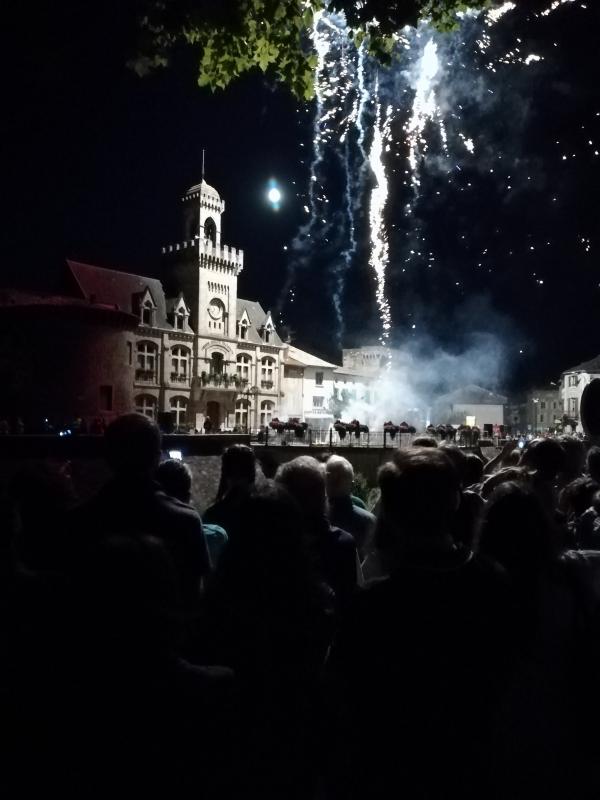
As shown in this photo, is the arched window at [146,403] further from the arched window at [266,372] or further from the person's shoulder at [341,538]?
the person's shoulder at [341,538]

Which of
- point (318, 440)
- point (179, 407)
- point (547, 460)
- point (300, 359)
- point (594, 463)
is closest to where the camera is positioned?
point (547, 460)

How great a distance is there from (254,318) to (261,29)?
178ft

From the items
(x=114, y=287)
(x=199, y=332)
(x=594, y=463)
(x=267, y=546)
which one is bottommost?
(x=267, y=546)

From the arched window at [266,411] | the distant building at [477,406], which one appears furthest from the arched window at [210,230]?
the distant building at [477,406]

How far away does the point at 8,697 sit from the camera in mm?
2424

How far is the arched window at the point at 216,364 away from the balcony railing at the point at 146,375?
5.64m

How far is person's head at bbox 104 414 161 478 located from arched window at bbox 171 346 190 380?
47.2 m

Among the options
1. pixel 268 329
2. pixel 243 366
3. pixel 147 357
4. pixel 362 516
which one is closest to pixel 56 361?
pixel 147 357

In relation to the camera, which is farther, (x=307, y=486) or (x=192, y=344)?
(x=192, y=344)

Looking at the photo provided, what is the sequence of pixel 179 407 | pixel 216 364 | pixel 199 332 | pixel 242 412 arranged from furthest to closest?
pixel 242 412
pixel 216 364
pixel 199 332
pixel 179 407

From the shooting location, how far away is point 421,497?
232 centimetres

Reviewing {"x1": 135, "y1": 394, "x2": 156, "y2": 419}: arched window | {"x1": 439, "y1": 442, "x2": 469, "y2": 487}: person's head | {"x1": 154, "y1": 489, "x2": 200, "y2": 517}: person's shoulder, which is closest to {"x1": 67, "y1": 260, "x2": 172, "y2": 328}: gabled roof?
{"x1": 135, "y1": 394, "x2": 156, "y2": 419}: arched window

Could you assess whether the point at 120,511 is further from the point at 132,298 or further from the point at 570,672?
the point at 132,298

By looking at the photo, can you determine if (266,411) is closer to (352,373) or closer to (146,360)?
(352,373)
